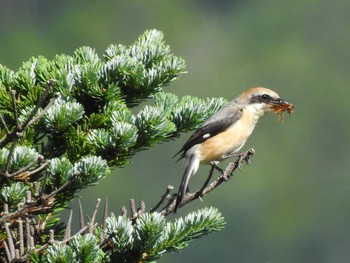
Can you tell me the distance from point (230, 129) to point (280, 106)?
0.46 meters

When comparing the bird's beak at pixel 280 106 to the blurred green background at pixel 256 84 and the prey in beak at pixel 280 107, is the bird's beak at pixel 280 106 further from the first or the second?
the blurred green background at pixel 256 84

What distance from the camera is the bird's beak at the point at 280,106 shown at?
5.77m

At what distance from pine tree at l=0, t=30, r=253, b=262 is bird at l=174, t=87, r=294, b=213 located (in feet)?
6.22

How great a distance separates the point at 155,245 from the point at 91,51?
817mm

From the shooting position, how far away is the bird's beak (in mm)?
5766

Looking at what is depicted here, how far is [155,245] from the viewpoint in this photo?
11.3ft

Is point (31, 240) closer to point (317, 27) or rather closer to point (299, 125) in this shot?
point (299, 125)

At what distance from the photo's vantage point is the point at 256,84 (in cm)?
6106

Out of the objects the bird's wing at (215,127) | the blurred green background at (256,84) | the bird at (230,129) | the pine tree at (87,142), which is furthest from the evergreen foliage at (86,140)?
the blurred green background at (256,84)

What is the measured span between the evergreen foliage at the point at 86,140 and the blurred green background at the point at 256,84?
39224 millimetres

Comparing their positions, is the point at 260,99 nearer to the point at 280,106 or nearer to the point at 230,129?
the point at 230,129

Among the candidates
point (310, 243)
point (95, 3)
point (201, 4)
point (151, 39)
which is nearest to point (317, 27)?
point (201, 4)

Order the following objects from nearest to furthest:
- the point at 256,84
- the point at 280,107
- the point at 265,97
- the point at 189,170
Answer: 1. the point at 189,170
2. the point at 280,107
3. the point at 265,97
4. the point at 256,84

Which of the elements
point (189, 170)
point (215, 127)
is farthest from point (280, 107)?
point (189, 170)
